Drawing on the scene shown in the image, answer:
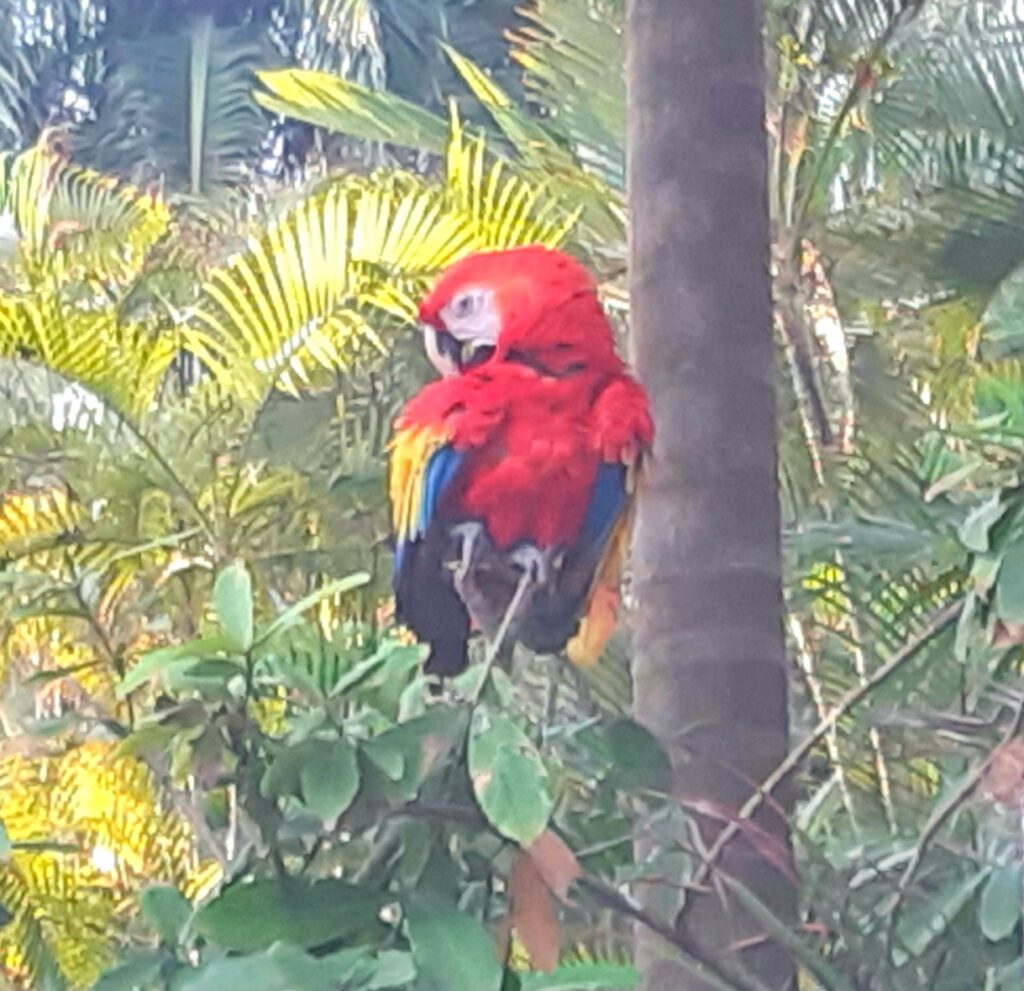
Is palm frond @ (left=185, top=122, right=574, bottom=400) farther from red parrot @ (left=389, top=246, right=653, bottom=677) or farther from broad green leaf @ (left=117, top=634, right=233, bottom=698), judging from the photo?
broad green leaf @ (left=117, top=634, right=233, bottom=698)

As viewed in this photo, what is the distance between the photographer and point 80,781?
236cm

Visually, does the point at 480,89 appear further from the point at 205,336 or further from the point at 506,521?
the point at 506,521

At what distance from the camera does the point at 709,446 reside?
1.08m

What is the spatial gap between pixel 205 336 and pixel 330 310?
0.22 m

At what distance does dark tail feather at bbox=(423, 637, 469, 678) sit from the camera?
3.53 feet

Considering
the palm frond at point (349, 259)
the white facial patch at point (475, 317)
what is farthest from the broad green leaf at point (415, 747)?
the palm frond at point (349, 259)

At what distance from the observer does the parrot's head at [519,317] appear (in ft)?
3.65

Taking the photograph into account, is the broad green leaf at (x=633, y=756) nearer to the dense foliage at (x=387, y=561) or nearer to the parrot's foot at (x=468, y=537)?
the dense foliage at (x=387, y=561)

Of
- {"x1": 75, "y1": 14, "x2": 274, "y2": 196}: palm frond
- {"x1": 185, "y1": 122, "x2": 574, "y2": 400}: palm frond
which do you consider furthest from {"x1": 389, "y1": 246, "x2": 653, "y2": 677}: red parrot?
{"x1": 75, "y1": 14, "x2": 274, "y2": 196}: palm frond

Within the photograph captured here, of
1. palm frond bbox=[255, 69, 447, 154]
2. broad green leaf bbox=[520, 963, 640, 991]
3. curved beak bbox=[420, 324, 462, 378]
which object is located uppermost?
palm frond bbox=[255, 69, 447, 154]

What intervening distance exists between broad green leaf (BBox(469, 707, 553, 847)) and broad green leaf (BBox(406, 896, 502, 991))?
4 cm

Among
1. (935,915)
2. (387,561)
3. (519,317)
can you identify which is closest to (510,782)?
(935,915)

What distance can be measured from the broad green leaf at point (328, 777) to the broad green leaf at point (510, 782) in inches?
2.0

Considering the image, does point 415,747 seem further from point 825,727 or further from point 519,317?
point 519,317
